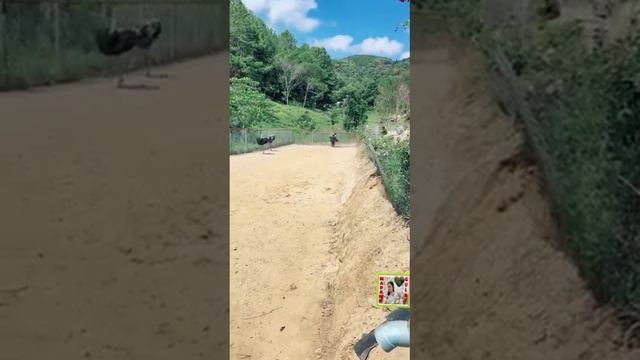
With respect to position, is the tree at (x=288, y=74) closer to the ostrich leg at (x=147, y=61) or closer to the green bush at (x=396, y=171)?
the green bush at (x=396, y=171)

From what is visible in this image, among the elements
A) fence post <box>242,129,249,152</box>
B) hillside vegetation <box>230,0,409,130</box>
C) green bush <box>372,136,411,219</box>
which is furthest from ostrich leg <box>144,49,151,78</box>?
fence post <box>242,129,249,152</box>

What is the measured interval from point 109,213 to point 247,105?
4.72 metres

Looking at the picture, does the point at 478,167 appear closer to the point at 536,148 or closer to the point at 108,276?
the point at 536,148

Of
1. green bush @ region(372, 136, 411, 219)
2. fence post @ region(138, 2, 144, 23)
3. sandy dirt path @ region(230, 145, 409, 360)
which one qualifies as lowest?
sandy dirt path @ region(230, 145, 409, 360)

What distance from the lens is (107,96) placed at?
0.88m

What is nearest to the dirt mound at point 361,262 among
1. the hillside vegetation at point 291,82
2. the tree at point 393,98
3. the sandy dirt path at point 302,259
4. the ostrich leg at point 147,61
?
the sandy dirt path at point 302,259

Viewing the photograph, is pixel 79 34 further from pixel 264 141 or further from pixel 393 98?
pixel 264 141

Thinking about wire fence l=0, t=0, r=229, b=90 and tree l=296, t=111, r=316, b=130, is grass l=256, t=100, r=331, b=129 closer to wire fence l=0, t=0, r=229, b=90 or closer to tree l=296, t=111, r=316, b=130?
tree l=296, t=111, r=316, b=130

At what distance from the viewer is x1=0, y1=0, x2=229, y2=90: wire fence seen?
0.86 meters

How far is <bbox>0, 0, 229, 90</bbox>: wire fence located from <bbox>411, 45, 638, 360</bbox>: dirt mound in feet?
1.39

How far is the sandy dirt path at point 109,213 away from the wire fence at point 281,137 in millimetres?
4196

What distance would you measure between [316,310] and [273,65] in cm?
375

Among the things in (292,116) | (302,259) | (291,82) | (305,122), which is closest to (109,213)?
(302,259)

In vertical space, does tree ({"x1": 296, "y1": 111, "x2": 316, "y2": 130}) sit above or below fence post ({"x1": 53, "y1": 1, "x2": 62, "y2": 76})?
above
